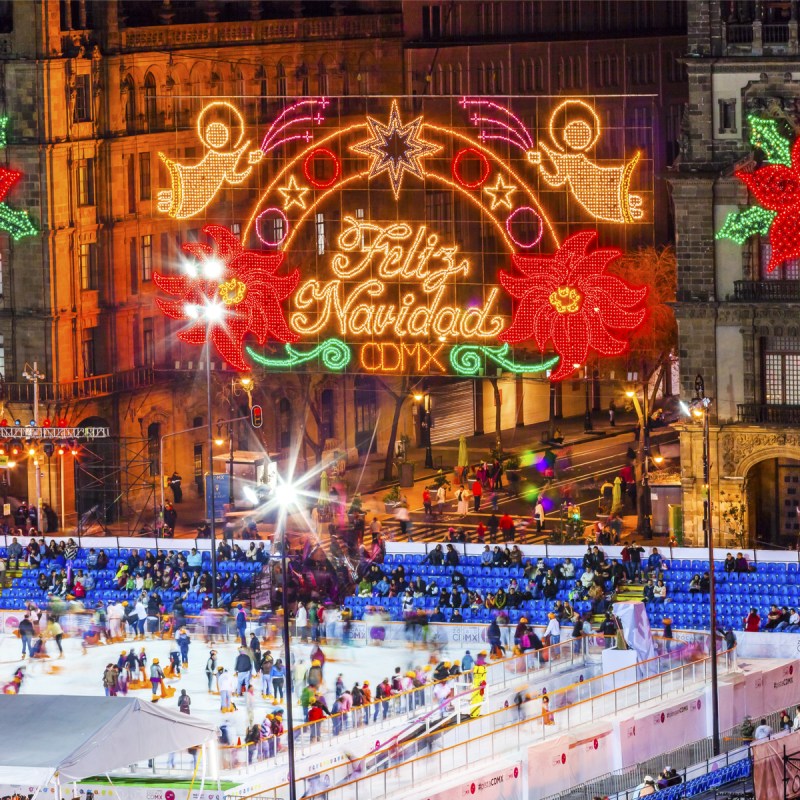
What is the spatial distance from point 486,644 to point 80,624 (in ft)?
42.3

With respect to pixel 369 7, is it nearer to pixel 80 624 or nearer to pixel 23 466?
pixel 23 466

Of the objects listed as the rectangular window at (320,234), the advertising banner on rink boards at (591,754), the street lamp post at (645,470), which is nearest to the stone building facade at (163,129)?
the rectangular window at (320,234)

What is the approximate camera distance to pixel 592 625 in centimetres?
9838

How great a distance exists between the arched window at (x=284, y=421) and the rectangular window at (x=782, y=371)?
2635 cm

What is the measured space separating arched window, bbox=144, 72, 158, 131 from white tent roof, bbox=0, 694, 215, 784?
51.9m

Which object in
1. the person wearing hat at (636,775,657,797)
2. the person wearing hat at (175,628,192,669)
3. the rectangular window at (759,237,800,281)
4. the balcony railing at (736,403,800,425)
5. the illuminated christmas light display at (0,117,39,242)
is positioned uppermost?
the illuminated christmas light display at (0,117,39,242)

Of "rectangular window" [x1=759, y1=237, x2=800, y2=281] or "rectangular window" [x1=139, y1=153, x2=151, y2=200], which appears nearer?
"rectangular window" [x1=759, y1=237, x2=800, y2=281]

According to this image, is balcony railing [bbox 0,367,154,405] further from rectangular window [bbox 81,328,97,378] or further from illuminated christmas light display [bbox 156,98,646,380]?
illuminated christmas light display [bbox 156,98,646,380]

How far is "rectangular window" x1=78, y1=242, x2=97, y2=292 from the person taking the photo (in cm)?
12694

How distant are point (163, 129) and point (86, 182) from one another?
4.36 m

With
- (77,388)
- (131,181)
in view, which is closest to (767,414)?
(77,388)

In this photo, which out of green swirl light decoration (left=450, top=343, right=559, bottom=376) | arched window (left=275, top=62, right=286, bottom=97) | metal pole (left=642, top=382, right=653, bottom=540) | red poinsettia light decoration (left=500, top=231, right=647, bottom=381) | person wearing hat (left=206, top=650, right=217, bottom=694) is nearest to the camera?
person wearing hat (left=206, top=650, right=217, bottom=694)

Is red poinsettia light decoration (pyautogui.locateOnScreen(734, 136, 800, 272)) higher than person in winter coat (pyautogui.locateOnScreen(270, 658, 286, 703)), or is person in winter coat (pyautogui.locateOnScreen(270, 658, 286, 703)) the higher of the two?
red poinsettia light decoration (pyautogui.locateOnScreen(734, 136, 800, 272))

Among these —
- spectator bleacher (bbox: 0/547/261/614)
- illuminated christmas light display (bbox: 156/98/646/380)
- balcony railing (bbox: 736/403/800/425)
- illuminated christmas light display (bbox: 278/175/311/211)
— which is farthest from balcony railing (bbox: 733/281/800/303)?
spectator bleacher (bbox: 0/547/261/614)
